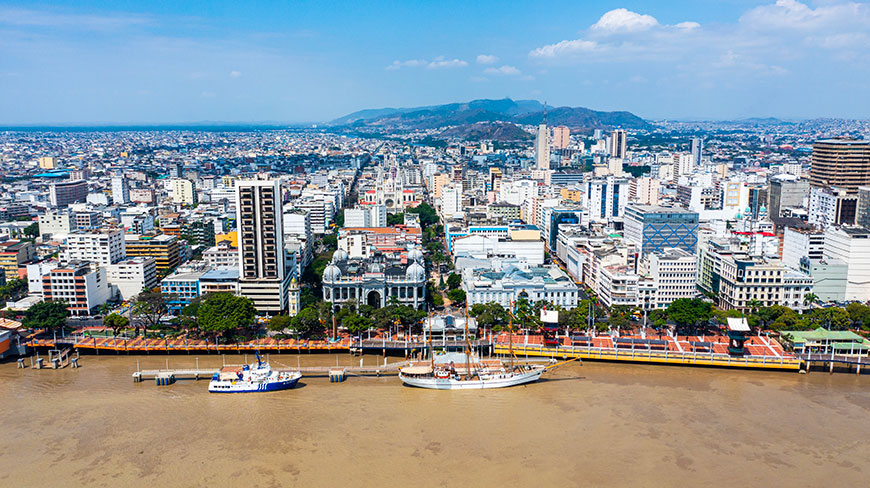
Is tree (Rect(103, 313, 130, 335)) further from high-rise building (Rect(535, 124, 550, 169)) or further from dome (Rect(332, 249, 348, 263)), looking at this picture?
high-rise building (Rect(535, 124, 550, 169))

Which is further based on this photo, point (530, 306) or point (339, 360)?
point (530, 306)

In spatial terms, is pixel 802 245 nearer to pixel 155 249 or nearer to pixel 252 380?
pixel 252 380

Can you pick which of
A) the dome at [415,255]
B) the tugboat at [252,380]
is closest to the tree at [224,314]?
the tugboat at [252,380]

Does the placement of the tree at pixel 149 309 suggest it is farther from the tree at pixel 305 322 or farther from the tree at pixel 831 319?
the tree at pixel 831 319

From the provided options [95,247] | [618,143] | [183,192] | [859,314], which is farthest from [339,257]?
[618,143]

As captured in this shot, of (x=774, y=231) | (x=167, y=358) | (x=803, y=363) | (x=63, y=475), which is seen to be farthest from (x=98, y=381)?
(x=774, y=231)

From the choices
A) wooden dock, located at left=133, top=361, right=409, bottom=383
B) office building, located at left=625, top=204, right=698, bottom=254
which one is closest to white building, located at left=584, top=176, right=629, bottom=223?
office building, located at left=625, top=204, right=698, bottom=254

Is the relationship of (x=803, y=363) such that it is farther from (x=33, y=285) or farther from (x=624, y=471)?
(x=33, y=285)
